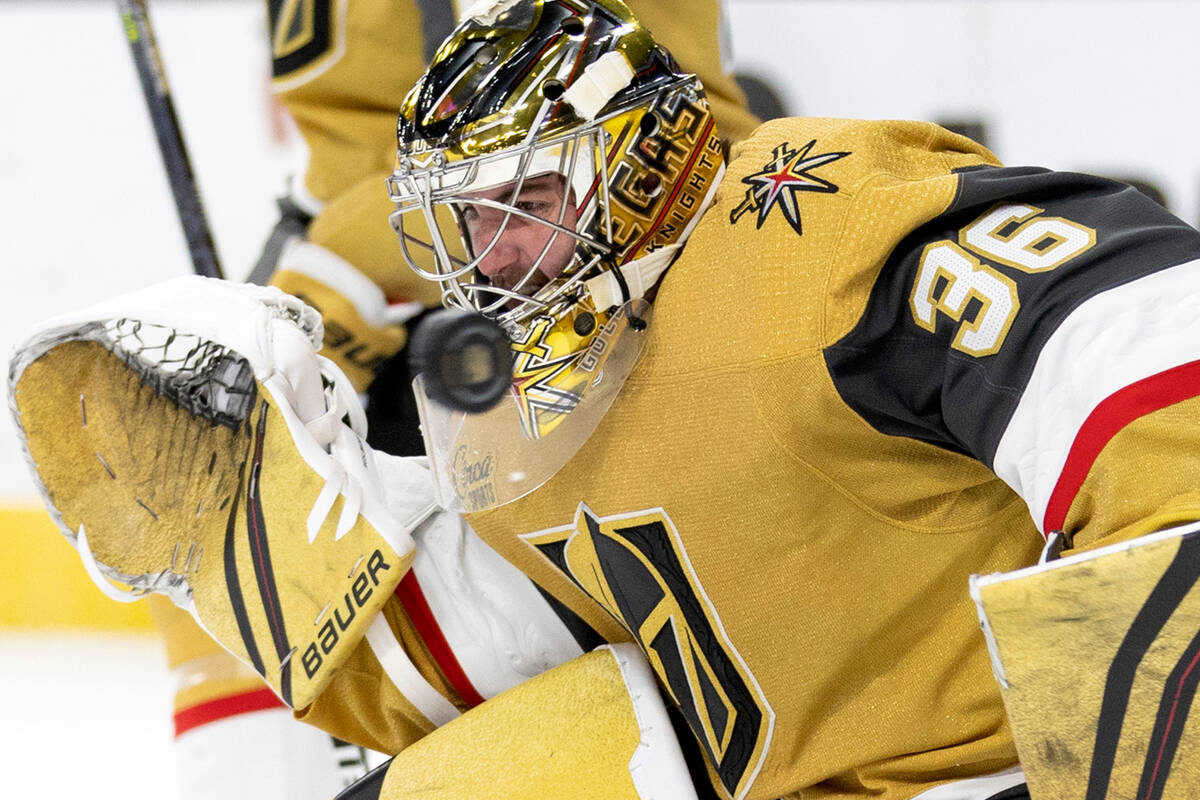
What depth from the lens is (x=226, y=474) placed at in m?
1.18

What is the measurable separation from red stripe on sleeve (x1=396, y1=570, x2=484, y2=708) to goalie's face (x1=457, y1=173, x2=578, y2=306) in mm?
325

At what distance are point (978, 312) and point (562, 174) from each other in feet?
1.09

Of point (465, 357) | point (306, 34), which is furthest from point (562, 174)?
point (306, 34)

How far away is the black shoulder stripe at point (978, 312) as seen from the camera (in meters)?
0.72

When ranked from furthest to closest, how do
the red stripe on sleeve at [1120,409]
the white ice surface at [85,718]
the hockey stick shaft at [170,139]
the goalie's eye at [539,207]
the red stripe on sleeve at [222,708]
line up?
the hockey stick shaft at [170,139] → the white ice surface at [85,718] → the red stripe on sleeve at [222,708] → the goalie's eye at [539,207] → the red stripe on sleeve at [1120,409]

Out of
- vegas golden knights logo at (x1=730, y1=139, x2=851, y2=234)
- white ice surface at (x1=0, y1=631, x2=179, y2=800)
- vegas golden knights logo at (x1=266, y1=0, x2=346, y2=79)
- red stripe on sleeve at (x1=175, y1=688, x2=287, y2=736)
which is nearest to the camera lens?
vegas golden knights logo at (x1=730, y1=139, x2=851, y2=234)

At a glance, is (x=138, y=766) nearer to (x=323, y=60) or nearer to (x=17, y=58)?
(x=323, y=60)

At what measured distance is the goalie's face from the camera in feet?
3.07

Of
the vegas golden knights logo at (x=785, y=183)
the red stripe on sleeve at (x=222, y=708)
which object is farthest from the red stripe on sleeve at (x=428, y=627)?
the vegas golden knights logo at (x=785, y=183)

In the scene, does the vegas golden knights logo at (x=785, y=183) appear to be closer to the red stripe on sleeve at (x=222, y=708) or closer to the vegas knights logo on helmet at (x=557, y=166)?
the vegas knights logo on helmet at (x=557, y=166)

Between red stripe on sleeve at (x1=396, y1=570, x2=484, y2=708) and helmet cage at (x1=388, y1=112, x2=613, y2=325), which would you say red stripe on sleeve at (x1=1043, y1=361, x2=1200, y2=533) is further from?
red stripe on sleeve at (x1=396, y1=570, x2=484, y2=708)

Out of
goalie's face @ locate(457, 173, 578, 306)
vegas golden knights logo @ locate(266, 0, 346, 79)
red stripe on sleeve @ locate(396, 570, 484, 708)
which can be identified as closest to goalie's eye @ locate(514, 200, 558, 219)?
goalie's face @ locate(457, 173, 578, 306)

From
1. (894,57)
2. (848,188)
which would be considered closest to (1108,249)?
(848,188)

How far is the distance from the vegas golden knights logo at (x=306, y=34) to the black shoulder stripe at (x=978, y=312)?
4.15 ft
